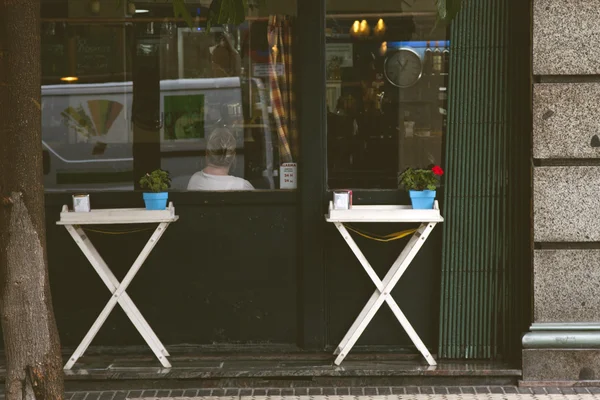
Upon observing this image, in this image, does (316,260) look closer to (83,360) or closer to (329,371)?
(329,371)

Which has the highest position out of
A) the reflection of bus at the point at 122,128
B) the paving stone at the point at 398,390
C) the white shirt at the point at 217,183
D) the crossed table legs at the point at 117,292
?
the reflection of bus at the point at 122,128

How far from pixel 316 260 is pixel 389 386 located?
1.00 meters

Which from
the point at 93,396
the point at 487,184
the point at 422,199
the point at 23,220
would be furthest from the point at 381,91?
the point at 23,220

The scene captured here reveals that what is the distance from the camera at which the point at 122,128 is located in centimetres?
748

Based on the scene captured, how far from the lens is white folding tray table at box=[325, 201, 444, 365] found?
22.0ft

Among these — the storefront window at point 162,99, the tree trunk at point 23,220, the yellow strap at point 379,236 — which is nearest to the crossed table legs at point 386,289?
the yellow strap at point 379,236

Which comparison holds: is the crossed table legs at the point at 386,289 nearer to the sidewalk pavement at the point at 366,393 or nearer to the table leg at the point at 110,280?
the sidewalk pavement at the point at 366,393

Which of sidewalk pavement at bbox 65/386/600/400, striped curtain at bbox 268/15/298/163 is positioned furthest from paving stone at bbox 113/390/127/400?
striped curtain at bbox 268/15/298/163

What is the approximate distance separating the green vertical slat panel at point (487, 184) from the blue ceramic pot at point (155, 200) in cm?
193

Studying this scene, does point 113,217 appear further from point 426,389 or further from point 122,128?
point 426,389

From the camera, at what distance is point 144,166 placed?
743 cm

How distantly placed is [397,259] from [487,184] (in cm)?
81

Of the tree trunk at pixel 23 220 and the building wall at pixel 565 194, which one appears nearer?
the tree trunk at pixel 23 220

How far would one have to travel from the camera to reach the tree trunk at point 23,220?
4891 mm
